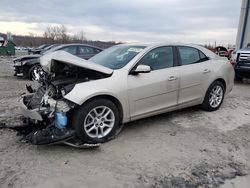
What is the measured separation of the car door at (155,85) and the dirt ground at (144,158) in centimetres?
A: 44

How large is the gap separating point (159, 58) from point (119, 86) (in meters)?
1.17

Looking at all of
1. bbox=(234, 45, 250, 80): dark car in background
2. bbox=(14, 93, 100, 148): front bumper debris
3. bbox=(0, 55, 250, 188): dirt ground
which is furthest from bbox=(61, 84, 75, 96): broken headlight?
bbox=(234, 45, 250, 80): dark car in background

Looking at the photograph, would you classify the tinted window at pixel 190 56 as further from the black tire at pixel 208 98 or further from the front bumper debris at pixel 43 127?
the front bumper debris at pixel 43 127

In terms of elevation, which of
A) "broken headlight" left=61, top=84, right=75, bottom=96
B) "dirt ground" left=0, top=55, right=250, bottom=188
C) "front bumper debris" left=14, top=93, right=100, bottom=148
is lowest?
"dirt ground" left=0, top=55, right=250, bottom=188

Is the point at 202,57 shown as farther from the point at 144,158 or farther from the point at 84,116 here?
the point at 84,116

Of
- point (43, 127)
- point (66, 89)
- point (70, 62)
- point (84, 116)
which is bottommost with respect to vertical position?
point (43, 127)

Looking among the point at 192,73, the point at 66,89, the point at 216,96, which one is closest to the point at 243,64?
the point at 216,96

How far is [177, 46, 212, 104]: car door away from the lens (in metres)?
5.52

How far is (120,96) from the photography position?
14.9ft

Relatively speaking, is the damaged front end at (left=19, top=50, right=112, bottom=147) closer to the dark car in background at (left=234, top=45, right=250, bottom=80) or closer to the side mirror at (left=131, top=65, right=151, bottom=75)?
the side mirror at (left=131, top=65, right=151, bottom=75)

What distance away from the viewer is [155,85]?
16.3 ft

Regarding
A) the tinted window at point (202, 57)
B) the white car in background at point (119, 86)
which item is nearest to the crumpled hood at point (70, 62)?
the white car in background at point (119, 86)

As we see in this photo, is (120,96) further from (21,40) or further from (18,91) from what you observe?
(21,40)

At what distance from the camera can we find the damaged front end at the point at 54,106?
400cm
